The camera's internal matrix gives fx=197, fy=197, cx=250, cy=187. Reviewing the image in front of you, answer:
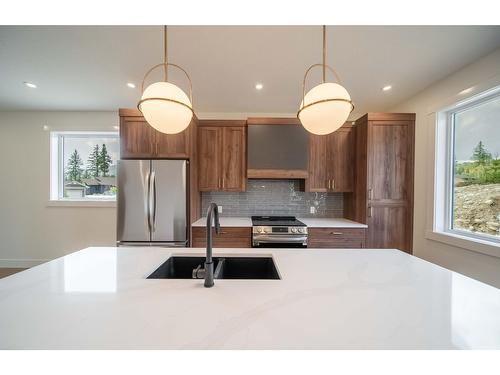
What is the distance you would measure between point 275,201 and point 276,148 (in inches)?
34.0

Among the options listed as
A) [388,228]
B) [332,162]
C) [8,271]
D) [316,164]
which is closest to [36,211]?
[8,271]

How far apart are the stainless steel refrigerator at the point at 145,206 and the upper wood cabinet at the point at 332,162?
1914 millimetres

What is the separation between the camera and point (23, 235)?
3248 millimetres

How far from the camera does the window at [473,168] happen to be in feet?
6.23

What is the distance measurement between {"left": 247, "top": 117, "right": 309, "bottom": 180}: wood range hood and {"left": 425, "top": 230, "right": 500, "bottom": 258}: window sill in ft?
5.67

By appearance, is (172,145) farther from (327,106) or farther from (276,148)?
(327,106)

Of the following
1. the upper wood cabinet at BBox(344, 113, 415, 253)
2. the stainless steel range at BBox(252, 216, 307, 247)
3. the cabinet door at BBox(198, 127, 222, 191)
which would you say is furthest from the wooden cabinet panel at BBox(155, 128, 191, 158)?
the upper wood cabinet at BBox(344, 113, 415, 253)

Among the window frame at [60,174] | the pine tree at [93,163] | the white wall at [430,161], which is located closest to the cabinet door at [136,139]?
the window frame at [60,174]

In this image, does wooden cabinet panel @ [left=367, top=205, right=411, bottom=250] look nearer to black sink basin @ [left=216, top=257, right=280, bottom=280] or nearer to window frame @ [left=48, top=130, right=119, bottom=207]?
black sink basin @ [left=216, top=257, right=280, bottom=280]

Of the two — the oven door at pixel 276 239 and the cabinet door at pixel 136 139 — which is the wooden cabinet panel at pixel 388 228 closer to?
the oven door at pixel 276 239

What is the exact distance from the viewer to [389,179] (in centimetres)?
254

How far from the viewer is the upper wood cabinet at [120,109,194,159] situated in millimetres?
2439
